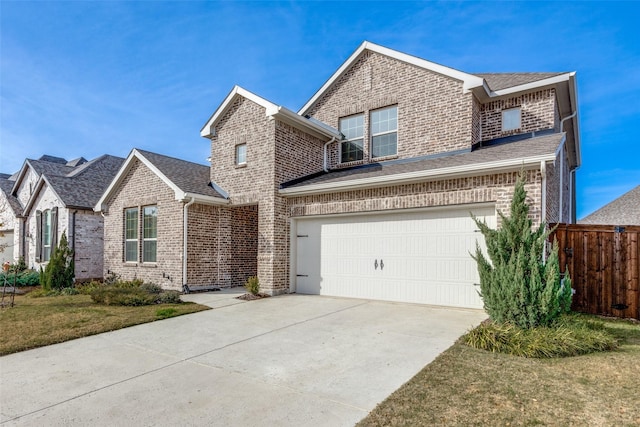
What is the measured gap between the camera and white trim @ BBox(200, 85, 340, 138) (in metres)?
10.8

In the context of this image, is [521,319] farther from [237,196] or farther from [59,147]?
[59,147]

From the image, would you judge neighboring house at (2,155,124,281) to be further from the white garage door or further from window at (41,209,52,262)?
the white garage door

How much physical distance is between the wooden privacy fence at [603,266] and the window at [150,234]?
39.4ft

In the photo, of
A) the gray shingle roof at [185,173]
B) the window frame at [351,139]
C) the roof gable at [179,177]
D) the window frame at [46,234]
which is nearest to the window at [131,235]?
the roof gable at [179,177]

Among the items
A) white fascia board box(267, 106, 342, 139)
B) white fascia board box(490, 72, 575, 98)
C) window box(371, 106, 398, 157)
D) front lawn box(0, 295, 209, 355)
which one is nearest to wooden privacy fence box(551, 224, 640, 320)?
white fascia board box(490, 72, 575, 98)

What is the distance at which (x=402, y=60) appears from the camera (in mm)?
11289

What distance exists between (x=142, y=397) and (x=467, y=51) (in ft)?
48.6

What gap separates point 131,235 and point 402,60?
1152 cm

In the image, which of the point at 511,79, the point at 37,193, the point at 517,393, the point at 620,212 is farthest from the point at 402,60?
the point at 37,193

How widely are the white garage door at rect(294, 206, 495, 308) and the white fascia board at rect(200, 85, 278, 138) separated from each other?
3959 millimetres

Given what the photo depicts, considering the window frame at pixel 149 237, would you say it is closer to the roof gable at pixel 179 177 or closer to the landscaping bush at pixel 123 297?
the roof gable at pixel 179 177

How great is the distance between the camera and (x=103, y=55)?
11.8 metres

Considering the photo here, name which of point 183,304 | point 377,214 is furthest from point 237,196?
point 377,214

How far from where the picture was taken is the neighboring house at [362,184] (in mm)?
8375
